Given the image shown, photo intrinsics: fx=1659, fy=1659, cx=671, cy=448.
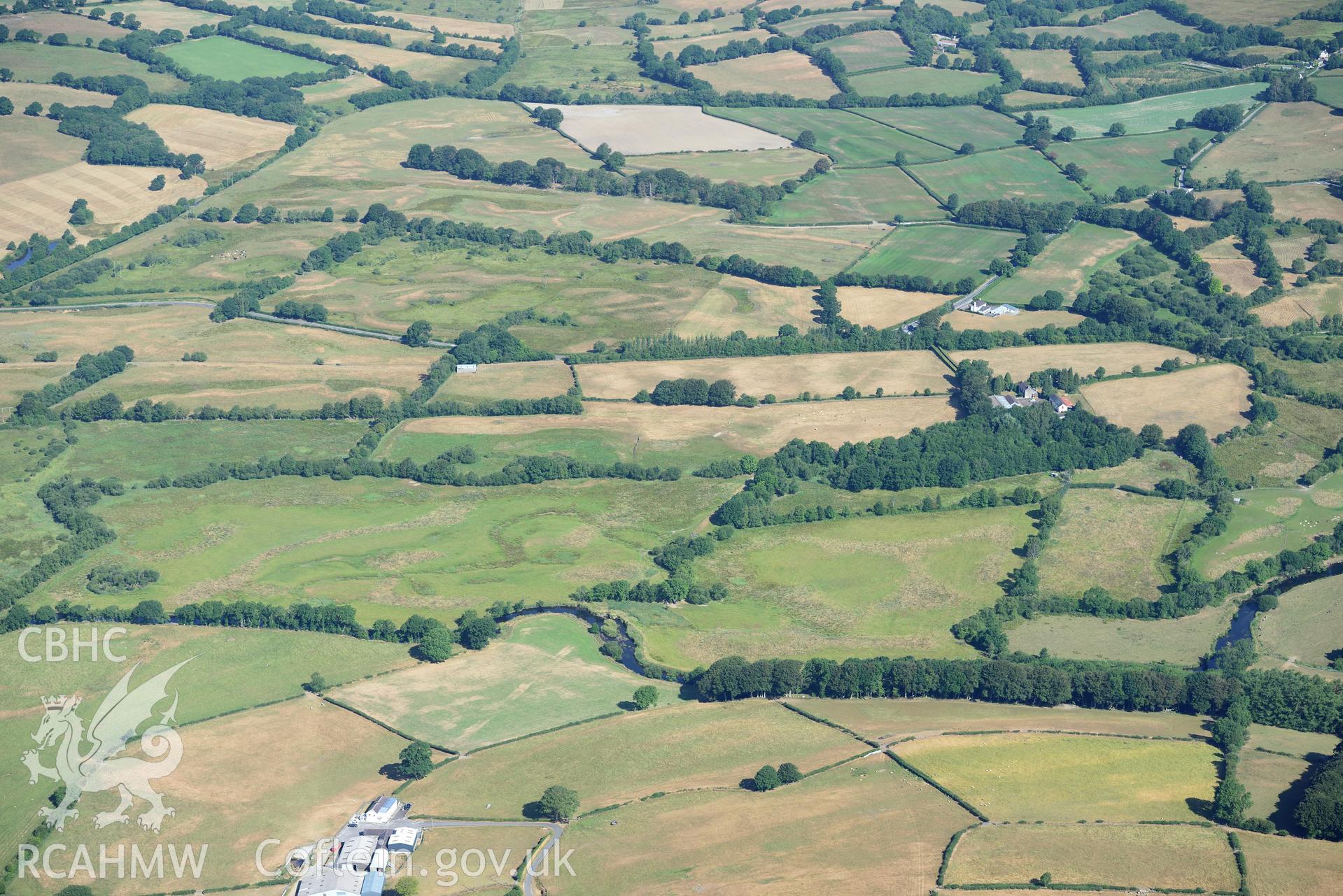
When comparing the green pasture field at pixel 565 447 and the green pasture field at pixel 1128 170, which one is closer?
the green pasture field at pixel 565 447

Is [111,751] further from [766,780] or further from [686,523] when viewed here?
[686,523]

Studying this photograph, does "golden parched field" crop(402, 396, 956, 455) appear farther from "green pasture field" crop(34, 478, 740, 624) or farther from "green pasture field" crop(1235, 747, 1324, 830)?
"green pasture field" crop(1235, 747, 1324, 830)

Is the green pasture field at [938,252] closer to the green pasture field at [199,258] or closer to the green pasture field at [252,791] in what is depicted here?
the green pasture field at [199,258]

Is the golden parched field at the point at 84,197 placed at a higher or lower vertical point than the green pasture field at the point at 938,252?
lower

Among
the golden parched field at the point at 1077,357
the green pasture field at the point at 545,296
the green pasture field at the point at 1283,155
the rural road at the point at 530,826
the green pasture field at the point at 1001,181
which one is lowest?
the rural road at the point at 530,826

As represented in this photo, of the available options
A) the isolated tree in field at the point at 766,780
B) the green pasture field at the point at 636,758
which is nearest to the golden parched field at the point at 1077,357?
the green pasture field at the point at 636,758

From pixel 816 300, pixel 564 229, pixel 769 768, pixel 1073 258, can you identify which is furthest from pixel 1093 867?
pixel 564 229
